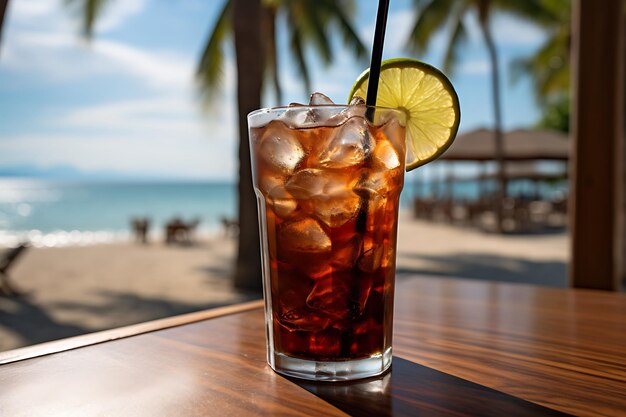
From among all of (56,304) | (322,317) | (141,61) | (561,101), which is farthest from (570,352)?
(141,61)

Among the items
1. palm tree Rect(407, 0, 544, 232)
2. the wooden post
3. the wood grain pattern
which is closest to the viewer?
the wood grain pattern

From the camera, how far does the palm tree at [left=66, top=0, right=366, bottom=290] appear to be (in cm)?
627

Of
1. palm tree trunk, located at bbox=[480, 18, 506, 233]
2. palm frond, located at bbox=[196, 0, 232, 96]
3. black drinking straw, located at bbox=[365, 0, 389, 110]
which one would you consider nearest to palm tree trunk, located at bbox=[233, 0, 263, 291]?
palm frond, located at bbox=[196, 0, 232, 96]

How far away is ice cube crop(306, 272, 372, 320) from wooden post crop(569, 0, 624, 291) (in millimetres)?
2171

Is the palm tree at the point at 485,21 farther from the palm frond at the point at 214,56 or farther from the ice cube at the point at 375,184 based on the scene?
the ice cube at the point at 375,184

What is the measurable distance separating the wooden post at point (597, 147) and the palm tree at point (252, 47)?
3961 millimetres

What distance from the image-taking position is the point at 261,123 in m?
0.78

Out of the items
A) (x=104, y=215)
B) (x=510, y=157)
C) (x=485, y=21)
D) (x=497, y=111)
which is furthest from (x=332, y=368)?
(x=104, y=215)

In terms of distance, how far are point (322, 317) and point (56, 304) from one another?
6.63 meters

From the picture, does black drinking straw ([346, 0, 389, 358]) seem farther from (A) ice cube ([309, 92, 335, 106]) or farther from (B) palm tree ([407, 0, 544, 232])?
(B) palm tree ([407, 0, 544, 232])

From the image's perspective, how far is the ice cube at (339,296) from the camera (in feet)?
2.36

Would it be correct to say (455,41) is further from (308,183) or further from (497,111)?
(308,183)

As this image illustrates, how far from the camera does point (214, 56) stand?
1106 cm

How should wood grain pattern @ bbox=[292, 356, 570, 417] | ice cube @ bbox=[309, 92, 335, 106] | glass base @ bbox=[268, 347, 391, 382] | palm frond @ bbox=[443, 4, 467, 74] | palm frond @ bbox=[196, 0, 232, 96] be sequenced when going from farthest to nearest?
palm frond @ bbox=[443, 4, 467, 74], palm frond @ bbox=[196, 0, 232, 96], ice cube @ bbox=[309, 92, 335, 106], glass base @ bbox=[268, 347, 391, 382], wood grain pattern @ bbox=[292, 356, 570, 417]
